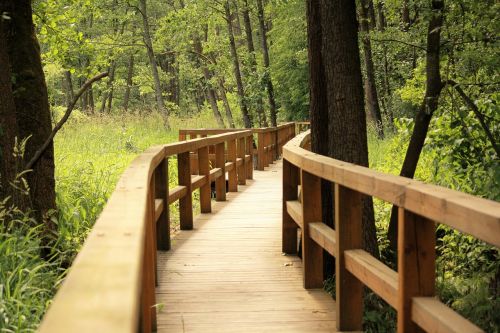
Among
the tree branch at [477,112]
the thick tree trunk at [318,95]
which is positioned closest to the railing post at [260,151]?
the tree branch at [477,112]

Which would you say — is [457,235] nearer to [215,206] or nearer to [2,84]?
[215,206]

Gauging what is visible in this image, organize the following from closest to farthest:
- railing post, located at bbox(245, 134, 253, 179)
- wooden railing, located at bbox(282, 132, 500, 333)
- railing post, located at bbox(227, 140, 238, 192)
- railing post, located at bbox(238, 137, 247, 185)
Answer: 1. wooden railing, located at bbox(282, 132, 500, 333)
2. railing post, located at bbox(227, 140, 238, 192)
3. railing post, located at bbox(238, 137, 247, 185)
4. railing post, located at bbox(245, 134, 253, 179)

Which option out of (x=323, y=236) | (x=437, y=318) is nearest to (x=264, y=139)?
(x=323, y=236)

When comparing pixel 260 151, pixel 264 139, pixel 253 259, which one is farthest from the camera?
pixel 264 139

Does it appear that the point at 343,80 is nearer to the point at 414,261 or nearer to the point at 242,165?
the point at 414,261

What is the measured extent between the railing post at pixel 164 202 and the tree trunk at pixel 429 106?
8.99 feet

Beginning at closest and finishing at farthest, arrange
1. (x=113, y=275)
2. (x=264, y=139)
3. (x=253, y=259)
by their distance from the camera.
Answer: (x=113, y=275)
(x=253, y=259)
(x=264, y=139)

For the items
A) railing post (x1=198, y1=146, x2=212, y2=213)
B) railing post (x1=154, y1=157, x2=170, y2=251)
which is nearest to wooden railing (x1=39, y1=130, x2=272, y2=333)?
railing post (x1=154, y1=157, x2=170, y2=251)

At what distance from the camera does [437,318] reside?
109 inches

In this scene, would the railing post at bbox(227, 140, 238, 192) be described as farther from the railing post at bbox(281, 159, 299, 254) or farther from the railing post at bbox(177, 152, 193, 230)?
the railing post at bbox(281, 159, 299, 254)

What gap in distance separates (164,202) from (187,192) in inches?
54.0

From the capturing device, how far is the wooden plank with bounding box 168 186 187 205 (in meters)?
7.17

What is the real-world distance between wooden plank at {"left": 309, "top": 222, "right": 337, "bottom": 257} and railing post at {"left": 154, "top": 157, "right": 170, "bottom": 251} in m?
1.84

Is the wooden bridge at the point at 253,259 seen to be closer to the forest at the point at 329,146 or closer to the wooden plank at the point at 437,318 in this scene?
the wooden plank at the point at 437,318
